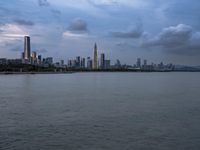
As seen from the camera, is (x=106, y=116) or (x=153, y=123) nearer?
(x=153, y=123)

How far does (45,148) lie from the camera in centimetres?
1605

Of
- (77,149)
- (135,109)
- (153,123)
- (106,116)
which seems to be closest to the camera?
(77,149)

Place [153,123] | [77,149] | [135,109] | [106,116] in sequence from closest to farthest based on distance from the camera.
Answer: [77,149] → [153,123] → [106,116] → [135,109]

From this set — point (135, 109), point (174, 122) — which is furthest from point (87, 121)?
point (135, 109)

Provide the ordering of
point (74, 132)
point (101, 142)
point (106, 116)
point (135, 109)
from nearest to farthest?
1. point (101, 142)
2. point (74, 132)
3. point (106, 116)
4. point (135, 109)

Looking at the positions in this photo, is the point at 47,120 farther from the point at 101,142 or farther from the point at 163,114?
the point at 163,114

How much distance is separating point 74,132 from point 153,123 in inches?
228

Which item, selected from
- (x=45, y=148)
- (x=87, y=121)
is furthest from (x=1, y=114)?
(x=45, y=148)

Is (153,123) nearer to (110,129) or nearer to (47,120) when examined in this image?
(110,129)

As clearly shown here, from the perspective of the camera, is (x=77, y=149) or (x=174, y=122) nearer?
(x=77, y=149)

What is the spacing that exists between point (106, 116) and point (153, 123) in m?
4.28

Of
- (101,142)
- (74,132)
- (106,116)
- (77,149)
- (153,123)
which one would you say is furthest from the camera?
(106,116)

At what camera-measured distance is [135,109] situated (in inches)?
1174

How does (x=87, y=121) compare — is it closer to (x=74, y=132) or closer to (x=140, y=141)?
(x=74, y=132)
